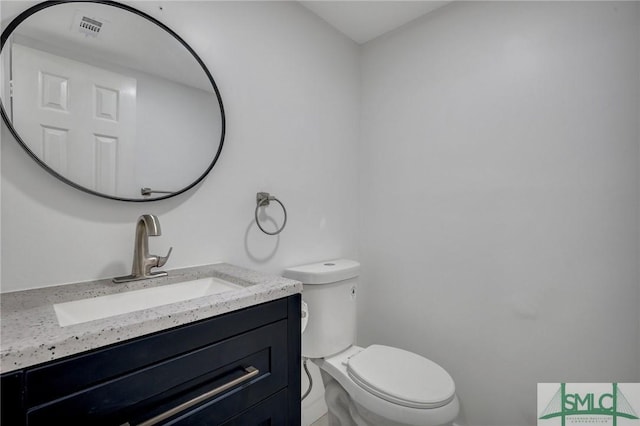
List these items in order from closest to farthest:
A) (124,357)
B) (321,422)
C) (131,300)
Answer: (124,357), (131,300), (321,422)

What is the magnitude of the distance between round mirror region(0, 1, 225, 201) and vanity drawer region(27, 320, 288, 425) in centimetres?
63

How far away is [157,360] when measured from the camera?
Answer: 69 centimetres

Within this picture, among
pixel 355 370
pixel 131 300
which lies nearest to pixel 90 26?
pixel 131 300

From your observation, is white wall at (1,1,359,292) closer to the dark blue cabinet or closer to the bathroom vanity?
the bathroom vanity

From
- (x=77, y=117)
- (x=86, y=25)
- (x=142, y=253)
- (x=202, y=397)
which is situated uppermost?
(x=86, y=25)

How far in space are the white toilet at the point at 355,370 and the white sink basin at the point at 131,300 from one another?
499mm

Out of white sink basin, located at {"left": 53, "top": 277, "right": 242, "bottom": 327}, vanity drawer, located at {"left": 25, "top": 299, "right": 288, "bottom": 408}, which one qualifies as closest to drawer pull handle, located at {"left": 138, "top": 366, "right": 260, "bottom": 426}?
vanity drawer, located at {"left": 25, "top": 299, "right": 288, "bottom": 408}

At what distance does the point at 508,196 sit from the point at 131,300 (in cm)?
161

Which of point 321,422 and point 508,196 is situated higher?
point 508,196

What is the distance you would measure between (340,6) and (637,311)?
6.34ft

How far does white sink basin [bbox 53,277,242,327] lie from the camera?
84 centimetres

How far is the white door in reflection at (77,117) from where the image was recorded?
90 centimetres

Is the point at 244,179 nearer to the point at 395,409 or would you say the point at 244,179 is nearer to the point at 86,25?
the point at 86,25

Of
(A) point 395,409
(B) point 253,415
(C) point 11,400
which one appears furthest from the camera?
(A) point 395,409
